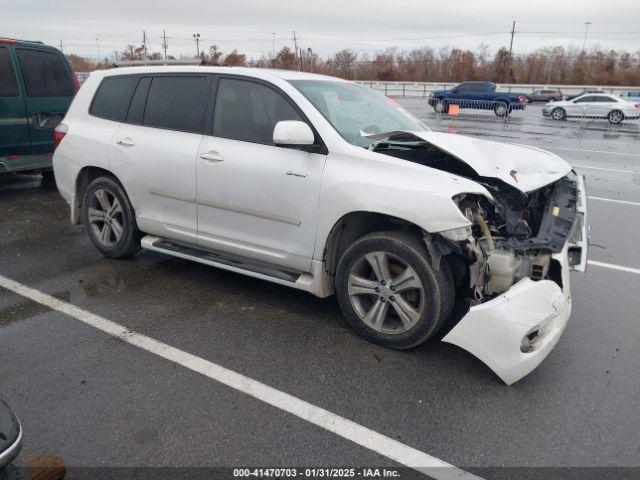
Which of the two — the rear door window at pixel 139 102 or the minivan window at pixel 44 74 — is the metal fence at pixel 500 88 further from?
the rear door window at pixel 139 102

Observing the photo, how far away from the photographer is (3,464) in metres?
1.91

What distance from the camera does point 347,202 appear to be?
3.60 m

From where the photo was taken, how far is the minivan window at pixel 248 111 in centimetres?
409

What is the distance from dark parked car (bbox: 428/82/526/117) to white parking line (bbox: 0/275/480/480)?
2700 centimetres

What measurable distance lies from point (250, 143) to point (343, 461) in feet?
8.15

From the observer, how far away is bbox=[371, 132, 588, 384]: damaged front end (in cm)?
312

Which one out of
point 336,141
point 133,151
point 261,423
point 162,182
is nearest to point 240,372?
point 261,423

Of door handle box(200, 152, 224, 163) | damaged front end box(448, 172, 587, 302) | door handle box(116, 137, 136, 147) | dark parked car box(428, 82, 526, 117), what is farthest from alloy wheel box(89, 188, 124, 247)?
dark parked car box(428, 82, 526, 117)

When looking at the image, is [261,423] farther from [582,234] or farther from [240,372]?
[582,234]

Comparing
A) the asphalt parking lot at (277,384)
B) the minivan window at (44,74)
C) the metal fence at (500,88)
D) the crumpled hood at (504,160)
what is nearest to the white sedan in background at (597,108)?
the metal fence at (500,88)

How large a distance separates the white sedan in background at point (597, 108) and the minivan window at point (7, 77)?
24458 mm

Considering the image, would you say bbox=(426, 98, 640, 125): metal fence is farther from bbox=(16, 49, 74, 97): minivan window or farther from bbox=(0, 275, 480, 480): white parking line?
bbox=(0, 275, 480, 480): white parking line

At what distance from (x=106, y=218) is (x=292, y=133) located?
2499mm

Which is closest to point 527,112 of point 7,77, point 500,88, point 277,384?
point 500,88
